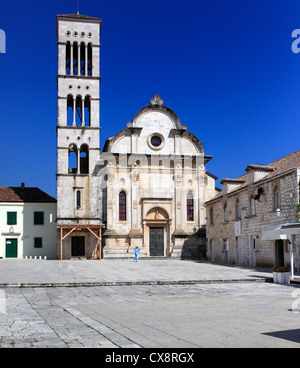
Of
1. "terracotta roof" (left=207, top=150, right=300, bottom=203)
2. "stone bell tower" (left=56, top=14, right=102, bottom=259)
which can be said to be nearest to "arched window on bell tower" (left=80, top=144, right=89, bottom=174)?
"stone bell tower" (left=56, top=14, right=102, bottom=259)

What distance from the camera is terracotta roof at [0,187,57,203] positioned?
4550cm

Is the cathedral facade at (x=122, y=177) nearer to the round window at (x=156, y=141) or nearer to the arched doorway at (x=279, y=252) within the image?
the round window at (x=156, y=141)

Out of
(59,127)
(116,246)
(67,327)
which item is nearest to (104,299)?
(67,327)

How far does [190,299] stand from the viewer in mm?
13891

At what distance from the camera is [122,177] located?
140ft

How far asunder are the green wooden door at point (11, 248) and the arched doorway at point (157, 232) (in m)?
12.5

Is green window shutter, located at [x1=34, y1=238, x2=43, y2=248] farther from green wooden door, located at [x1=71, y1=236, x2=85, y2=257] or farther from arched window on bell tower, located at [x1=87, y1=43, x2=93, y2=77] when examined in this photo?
arched window on bell tower, located at [x1=87, y1=43, x2=93, y2=77]

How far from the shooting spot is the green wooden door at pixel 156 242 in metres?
42.7

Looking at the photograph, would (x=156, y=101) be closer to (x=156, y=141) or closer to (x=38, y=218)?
Answer: (x=156, y=141)

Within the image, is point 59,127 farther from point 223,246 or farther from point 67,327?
point 67,327

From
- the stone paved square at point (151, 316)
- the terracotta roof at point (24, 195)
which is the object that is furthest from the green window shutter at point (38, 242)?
the stone paved square at point (151, 316)

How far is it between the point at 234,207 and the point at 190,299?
20.7 m

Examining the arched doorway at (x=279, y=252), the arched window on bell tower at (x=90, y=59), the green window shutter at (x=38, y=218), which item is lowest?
the arched doorway at (x=279, y=252)
